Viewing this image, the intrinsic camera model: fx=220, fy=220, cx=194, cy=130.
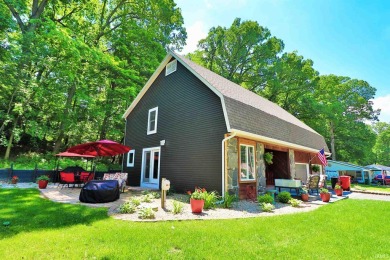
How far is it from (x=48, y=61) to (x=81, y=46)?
254 centimetres

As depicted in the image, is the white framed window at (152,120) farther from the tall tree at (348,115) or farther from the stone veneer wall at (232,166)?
the tall tree at (348,115)

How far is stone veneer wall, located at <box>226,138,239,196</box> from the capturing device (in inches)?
335

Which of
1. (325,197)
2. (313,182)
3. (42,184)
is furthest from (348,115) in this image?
(42,184)

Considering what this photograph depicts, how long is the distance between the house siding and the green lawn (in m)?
3.79

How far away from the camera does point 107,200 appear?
293 inches

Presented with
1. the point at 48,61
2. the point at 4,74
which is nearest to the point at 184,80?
the point at 48,61

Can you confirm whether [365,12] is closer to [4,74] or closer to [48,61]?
[48,61]

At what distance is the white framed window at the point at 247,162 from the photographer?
30.5ft

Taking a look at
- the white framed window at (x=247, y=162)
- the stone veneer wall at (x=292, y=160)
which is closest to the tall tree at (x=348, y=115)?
the stone veneer wall at (x=292, y=160)

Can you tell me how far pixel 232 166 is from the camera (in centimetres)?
873

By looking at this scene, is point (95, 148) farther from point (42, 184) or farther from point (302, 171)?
point (302, 171)

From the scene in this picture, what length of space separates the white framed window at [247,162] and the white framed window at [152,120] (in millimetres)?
5486


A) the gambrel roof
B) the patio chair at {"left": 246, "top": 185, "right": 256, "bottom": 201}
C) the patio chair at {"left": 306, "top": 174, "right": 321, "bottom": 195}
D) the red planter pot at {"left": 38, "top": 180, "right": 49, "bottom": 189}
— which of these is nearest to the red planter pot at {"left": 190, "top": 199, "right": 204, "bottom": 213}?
the gambrel roof

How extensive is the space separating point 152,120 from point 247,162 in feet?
21.1
